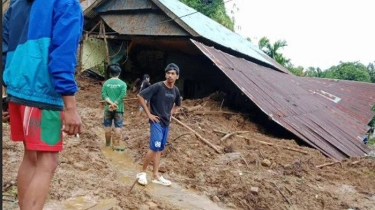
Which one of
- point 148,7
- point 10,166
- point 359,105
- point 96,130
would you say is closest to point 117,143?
point 96,130

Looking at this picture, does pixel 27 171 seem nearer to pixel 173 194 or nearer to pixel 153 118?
pixel 153 118

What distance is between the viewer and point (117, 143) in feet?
21.5

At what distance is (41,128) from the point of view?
6.60ft

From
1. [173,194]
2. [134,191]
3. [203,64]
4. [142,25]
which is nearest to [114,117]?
[173,194]

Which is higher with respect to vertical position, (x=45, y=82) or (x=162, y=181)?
(x=45, y=82)

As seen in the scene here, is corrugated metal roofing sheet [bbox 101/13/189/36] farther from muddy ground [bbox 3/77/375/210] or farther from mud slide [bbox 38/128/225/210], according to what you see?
mud slide [bbox 38/128/225/210]

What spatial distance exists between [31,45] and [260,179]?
4.07 m

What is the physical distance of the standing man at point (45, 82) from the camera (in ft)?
6.46

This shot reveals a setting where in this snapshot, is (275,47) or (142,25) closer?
(142,25)

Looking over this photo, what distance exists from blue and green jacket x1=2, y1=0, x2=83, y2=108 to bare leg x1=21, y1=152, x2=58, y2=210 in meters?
0.33

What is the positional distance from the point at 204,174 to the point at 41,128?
372cm

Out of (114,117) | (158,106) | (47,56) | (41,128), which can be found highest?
(47,56)

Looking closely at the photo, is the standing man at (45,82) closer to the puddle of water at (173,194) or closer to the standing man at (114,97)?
the puddle of water at (173,194)

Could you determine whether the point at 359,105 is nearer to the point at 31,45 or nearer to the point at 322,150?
the point at 322,150
